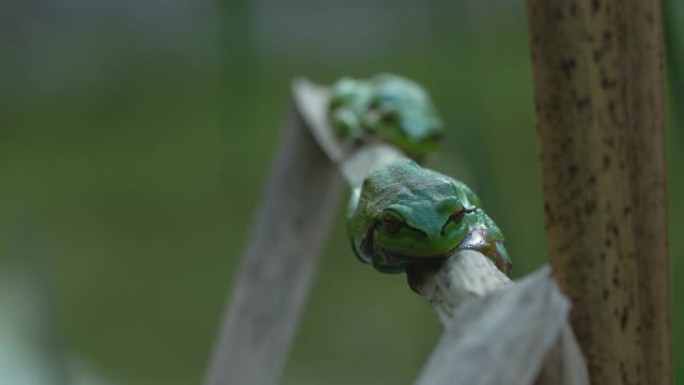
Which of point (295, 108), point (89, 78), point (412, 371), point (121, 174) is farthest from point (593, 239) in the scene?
point (89, 78)

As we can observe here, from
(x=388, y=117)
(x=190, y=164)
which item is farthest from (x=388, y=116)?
(x=190, y=164)

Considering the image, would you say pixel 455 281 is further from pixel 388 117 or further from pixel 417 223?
pixel 388 117

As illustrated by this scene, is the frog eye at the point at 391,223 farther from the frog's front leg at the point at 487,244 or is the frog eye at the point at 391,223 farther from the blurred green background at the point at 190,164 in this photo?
the blurred green background at the point at 190,164

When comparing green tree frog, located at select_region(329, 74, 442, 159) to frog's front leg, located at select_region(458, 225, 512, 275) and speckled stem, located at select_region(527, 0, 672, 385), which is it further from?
speckled stem, located at select_region(527, 0, 672, 385)

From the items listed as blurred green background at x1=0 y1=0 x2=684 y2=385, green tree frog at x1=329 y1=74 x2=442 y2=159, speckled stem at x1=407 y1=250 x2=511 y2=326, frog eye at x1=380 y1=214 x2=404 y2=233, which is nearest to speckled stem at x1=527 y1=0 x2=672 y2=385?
speckled stem at x1=407 y1=250 x2=511 y2=326

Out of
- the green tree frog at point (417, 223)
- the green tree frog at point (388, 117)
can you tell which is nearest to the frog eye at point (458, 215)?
the green tree frog at point (417, 223)

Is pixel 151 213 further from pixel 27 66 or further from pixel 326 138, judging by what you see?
pixel 326 138
